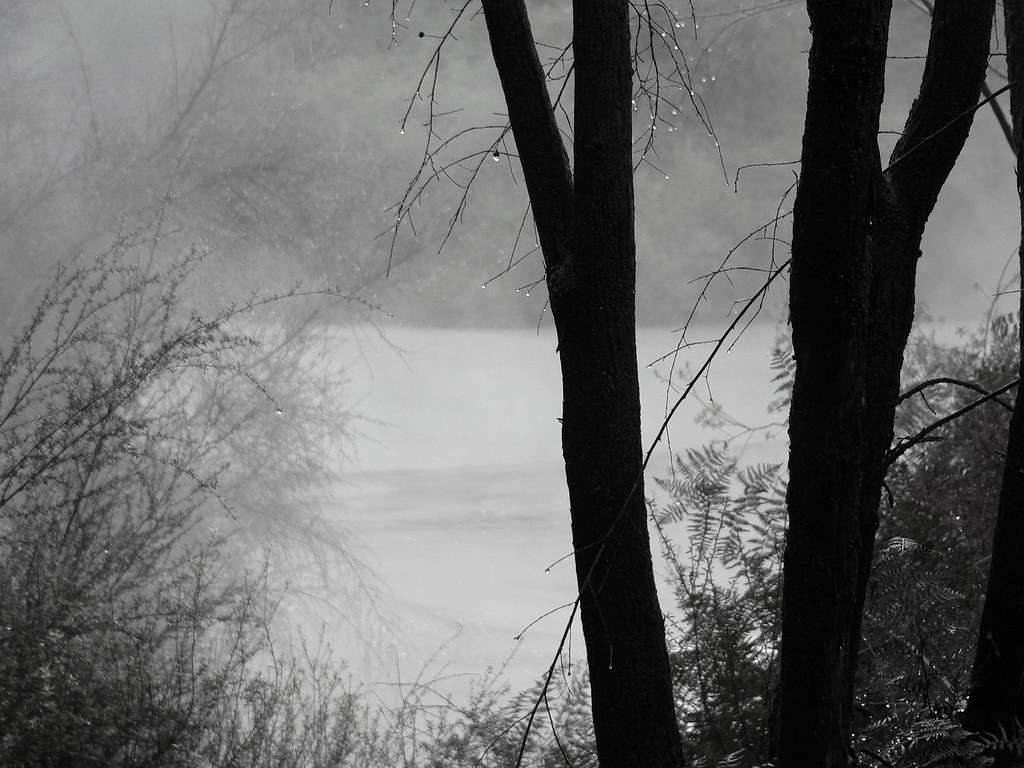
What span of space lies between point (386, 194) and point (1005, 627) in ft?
12.9

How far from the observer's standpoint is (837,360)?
73 centimetres

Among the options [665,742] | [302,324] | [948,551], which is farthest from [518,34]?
[302,324]

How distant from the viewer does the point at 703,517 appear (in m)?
1.37

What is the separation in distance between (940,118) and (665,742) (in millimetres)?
712

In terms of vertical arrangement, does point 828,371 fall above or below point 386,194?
below

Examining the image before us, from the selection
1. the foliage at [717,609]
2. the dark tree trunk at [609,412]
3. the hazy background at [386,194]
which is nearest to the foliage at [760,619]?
the foliage at [717,609]

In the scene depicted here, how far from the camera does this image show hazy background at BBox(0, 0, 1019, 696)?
4004mm

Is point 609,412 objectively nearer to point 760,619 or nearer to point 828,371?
point 828,371

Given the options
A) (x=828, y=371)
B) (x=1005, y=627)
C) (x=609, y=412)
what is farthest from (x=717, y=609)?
(x=828, y=371)

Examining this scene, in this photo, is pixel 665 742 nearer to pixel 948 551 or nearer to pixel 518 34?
pixel 518 34

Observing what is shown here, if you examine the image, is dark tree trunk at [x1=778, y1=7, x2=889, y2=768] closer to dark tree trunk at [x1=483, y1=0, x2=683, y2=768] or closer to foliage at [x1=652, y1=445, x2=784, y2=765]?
dark tree trunk at [x1=483, y1=0, x2=683, y2=768]

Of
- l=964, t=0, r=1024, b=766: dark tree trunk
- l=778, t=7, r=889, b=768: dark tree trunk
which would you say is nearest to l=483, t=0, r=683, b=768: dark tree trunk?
l=778, t=7, r=889, b=768: dark tree trunk

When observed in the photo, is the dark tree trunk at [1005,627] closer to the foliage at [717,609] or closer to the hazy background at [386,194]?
the foliage at [717,609]

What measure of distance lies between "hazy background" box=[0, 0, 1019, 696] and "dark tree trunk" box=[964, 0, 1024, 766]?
8.97ft
